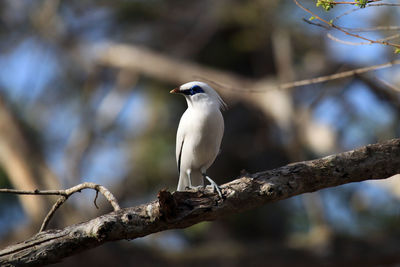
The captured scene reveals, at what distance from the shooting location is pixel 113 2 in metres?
11.1

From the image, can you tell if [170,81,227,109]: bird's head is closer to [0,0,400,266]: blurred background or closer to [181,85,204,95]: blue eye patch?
[181,85,204,95]: blue eye patch

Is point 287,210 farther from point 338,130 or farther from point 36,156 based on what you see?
point 36,156

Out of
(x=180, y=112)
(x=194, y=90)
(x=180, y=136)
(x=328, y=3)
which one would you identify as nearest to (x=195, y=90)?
(x=194, y=90)

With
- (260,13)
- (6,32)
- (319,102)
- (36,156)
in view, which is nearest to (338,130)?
(319,102)

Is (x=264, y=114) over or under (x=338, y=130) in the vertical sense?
over

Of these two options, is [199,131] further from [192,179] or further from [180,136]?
[192,179]

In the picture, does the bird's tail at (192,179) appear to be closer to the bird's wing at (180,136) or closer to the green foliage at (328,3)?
the bird's wing at (180,136)

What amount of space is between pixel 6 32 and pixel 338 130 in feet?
25.0

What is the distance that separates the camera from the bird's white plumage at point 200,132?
4418mm

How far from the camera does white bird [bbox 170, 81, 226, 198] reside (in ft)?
14.5

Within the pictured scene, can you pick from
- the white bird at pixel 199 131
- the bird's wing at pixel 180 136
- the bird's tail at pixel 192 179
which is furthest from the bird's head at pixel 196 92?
the bird's tail at pixel 192 179

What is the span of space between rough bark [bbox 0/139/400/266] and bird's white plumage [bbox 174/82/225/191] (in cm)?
105

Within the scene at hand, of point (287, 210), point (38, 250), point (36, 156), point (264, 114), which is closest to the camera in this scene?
point (38, 250)

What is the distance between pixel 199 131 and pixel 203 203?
1273mm
